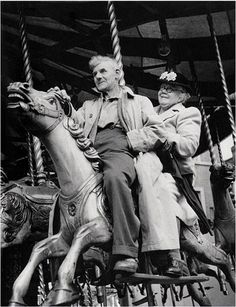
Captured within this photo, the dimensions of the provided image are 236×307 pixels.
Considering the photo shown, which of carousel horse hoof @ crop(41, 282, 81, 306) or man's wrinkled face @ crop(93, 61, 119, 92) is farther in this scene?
man's wrinkled face @ crop(93, 61, 119, 92)

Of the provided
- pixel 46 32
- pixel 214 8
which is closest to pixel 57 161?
pixel 214 8

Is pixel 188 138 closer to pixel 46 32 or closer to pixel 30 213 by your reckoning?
pixel 30 213

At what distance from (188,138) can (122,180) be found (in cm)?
85

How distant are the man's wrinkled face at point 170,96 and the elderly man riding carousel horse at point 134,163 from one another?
1.45 feet

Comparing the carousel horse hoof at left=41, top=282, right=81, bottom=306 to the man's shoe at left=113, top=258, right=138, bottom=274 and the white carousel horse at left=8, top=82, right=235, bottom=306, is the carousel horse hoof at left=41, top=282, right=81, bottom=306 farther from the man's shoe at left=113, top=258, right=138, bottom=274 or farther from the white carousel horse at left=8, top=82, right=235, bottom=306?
the man's shoe at left=113, top=258, right=138, bottom=274

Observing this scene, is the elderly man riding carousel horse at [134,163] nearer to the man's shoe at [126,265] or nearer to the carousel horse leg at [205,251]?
the man's shoe at [126,265]

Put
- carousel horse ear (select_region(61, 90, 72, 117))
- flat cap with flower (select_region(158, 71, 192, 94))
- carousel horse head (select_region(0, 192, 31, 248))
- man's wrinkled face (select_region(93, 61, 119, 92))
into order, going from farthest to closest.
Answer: carousel horse head (select_region(0, 192, 31, 248))
flat cap with flower (select_region(158, 71, 192, 94))
man's wrinkled face (select_region(93, 61, 119, 92))
carousel horse ear (select_region(61, 90, 72, 117))

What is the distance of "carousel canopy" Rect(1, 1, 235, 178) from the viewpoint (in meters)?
6.09

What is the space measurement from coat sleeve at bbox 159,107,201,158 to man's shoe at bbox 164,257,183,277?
768 millimetres

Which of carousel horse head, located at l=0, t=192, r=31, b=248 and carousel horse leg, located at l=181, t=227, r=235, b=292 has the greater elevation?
carousel horse head, located at l=0, t=192, r=31, b=248

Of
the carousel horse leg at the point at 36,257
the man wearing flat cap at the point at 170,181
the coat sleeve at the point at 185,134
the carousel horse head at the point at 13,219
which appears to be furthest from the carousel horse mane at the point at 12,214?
the coat sleeve at the point at 185,134

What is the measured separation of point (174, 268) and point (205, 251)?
61 centimetres

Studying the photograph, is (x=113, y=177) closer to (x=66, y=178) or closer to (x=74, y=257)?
(x=66, y=178)

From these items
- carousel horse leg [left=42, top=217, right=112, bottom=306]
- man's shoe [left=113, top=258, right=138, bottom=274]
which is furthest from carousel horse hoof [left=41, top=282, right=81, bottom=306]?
man's shoe [left=113, top=258, right=138, bottom=274]
